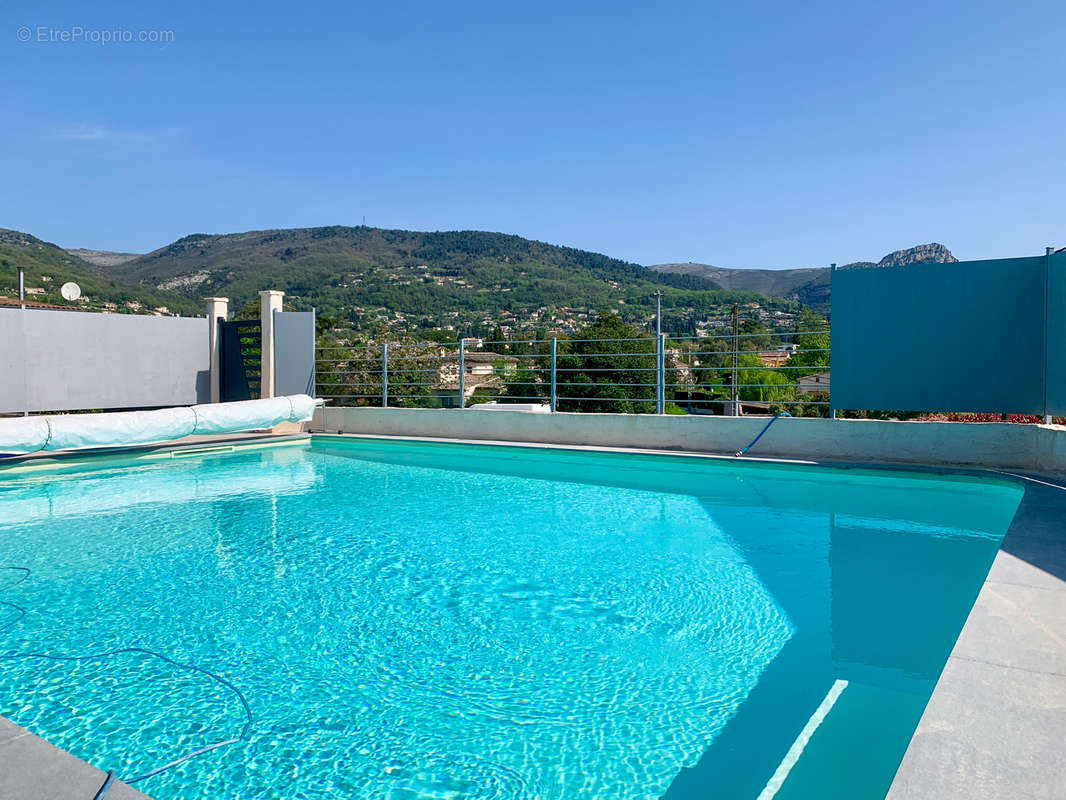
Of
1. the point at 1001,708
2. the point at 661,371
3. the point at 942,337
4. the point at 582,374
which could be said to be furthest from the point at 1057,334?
the point at 582,374

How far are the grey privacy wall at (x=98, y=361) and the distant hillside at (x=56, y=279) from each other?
18.7m

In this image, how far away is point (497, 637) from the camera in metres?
2.83

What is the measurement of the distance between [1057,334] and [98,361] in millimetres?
12078

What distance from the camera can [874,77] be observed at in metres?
11.0

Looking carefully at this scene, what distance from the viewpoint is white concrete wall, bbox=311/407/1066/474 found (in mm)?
6395

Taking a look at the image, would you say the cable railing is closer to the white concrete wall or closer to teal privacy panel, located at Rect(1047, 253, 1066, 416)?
the white concrete wall

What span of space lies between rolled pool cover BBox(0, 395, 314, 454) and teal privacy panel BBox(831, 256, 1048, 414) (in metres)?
7.29

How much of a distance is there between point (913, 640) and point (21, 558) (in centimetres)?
484

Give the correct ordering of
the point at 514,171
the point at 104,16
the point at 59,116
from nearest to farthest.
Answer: the point at 104,16 → the point at 59,116 → the point at 514,171

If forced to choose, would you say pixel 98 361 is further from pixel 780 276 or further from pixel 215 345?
pixel 780 276

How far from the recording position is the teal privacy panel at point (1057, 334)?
19.4ft

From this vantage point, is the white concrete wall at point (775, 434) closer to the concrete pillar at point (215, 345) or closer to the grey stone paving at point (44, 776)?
the concrete pillar at point (215, 345)

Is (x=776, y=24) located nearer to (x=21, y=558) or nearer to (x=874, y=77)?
(x=874, y=77)

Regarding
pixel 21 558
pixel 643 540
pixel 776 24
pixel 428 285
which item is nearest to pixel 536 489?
pixel 643 540
